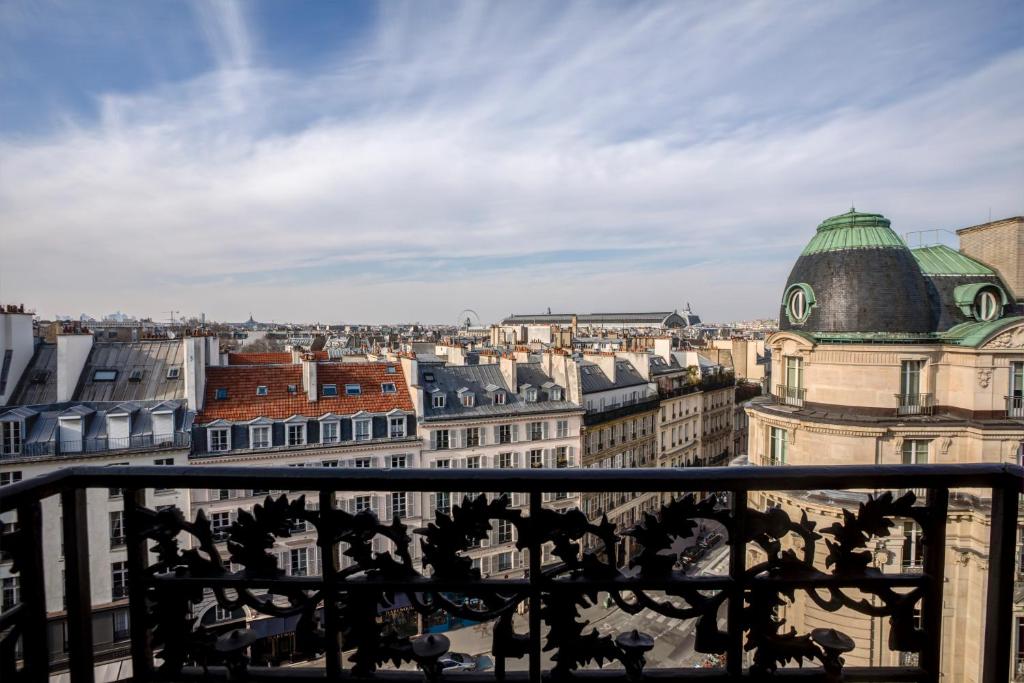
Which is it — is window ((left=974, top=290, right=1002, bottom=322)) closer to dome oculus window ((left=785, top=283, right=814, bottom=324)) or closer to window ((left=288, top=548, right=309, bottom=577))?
dome oculus window ((left=785, top=283, right=814, bottom=324))

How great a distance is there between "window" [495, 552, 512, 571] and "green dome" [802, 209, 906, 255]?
20.4 metres

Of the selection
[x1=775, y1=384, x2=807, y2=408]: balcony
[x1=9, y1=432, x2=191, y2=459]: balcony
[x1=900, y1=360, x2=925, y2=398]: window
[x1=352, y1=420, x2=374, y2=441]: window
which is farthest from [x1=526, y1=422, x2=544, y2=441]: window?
[x1=900, y1=360, x2=925, y2=398]: window

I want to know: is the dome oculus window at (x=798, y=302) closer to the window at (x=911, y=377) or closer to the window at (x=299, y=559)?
the window at (x=911, y=377)

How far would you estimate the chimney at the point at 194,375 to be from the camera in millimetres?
26781

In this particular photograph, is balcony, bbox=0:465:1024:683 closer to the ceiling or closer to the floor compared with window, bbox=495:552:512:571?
closer to the ceiling

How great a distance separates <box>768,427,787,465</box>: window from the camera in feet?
68.8

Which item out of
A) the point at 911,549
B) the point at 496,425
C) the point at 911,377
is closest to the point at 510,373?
the point at 496,425

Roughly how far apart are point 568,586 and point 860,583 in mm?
1414

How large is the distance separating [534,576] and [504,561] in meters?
29.4

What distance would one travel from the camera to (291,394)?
2889 cm

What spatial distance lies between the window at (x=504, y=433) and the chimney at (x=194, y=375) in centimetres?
1463

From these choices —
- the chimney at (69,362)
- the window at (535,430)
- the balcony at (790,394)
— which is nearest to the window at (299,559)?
the window at (535,430)

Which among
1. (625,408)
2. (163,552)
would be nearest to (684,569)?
(163,552)

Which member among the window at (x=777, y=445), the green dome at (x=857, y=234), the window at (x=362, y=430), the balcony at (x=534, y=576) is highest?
the green dome at (x=857, y=234)
